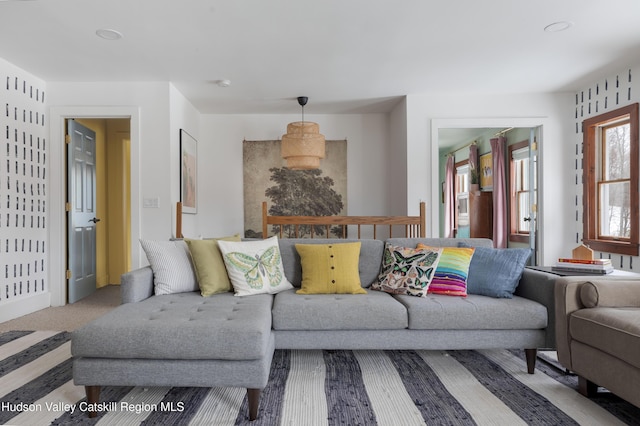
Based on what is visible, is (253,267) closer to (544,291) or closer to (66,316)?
(544,291)

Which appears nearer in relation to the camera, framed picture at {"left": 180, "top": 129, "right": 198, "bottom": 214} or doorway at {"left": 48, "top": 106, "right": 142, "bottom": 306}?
doorway at {"left": 48, "top": 106, "right": 142, "bottom": 306}

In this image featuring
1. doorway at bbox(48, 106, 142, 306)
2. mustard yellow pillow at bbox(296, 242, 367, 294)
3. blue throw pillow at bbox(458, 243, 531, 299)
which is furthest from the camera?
doorway at bbox(48, 106, 142, 306)

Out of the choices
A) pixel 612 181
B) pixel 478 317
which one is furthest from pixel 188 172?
pixel 612 181

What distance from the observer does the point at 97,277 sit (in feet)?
17.5

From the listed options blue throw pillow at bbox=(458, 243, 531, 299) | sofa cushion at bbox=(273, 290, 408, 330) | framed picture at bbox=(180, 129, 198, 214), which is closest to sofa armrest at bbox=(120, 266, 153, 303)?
sofa cushion at bbox=(273, 290, 408, 330)

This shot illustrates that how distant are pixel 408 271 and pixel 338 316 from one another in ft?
2.10

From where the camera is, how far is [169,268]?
2553 millimetres

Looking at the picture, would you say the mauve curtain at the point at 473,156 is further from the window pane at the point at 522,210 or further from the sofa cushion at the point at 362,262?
the sofa cushion at the point at 362,262

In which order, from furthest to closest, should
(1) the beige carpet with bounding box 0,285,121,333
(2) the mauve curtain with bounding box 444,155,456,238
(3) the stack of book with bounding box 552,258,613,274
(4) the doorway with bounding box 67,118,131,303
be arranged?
1. (2) the mauve curtain with bounding box 444,155,456,238
2. (4) the doorway with bounding box 67,118,131,303
3. (1) the beige carpet with bounding box 0,285,121,333
4. (3) the stack of book with bounding box 552,258,613,274

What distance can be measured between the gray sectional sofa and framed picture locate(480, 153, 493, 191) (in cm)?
410

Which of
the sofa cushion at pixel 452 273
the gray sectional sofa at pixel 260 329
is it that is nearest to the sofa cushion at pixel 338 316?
the gray sectional sofa at pixel 260 329

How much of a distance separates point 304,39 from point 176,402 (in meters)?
2.76

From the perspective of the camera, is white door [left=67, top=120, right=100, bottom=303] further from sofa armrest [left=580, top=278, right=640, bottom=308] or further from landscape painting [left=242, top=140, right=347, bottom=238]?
sofa armrest [left=580, top=278, right=640, bottom=308]

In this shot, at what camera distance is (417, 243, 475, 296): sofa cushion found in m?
2.53
